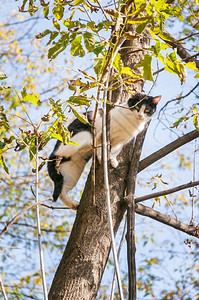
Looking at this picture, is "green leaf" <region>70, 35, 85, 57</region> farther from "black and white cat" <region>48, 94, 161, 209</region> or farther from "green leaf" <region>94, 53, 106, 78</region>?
"black and white cat" <region>48, 94, 161, 209</region>

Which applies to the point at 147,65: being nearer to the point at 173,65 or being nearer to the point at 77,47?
the point at 173,65

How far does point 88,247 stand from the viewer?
2.26m

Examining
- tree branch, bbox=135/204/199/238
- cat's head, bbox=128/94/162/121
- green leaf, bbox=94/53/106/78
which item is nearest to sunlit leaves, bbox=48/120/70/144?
green leaf, bbox=94/53/106/78

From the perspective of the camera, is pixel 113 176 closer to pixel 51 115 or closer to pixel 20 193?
pixel 51 115

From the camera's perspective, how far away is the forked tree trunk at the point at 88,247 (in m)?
2.15

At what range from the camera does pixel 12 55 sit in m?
7.26

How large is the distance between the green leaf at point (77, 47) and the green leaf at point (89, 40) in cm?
3

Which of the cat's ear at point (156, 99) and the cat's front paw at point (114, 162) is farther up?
the cat's ear at point (156, 99)

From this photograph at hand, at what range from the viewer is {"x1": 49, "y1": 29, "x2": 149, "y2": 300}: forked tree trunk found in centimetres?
215

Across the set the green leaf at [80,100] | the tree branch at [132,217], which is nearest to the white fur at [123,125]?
the tree branch at [132,217]

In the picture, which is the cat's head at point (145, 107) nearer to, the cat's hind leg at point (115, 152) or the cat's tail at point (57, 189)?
the cat's hind leg at point (115, 152)

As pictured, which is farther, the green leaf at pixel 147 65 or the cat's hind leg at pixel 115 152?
the cat's hind leg at pixel 115 152

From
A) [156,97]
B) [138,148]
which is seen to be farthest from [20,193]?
[138,148]

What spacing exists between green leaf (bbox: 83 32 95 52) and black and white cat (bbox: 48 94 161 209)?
59.2 inches
